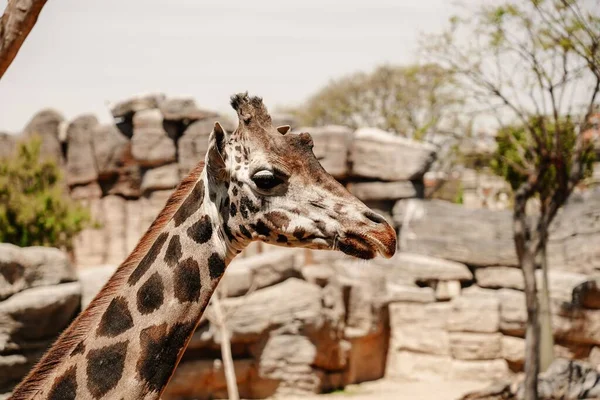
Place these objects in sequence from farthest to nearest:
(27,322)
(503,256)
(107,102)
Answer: (107,102)
(503,256)
(27,322)

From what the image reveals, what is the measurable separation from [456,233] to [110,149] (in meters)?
12.0

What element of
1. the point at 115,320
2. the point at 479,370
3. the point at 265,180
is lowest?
the point at 479,370

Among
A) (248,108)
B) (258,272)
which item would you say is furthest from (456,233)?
(248,108)

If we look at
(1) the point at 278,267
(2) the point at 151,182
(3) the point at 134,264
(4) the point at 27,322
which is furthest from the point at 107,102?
(3) the point at 134,264

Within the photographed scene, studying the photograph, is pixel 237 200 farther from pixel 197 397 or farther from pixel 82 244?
pixel 82 244

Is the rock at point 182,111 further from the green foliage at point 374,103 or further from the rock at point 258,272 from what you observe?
the green foliage at point 374,103

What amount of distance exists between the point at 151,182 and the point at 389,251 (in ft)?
70.5

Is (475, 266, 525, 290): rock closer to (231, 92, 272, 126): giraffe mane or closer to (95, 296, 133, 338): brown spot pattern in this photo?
(231, 92, 272, 126): giraffe mane

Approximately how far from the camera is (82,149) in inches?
1004

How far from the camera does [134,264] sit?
11.0 feet

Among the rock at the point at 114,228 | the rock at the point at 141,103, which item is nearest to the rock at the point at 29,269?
the rock at the point at 141,103

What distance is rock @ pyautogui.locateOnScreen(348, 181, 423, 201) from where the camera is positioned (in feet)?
70.6

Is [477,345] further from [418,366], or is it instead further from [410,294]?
[410,294]

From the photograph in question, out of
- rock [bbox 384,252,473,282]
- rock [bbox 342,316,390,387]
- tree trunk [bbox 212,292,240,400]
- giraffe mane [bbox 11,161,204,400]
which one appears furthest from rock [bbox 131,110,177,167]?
giraffe mane [bbox 11,161,204,400]
